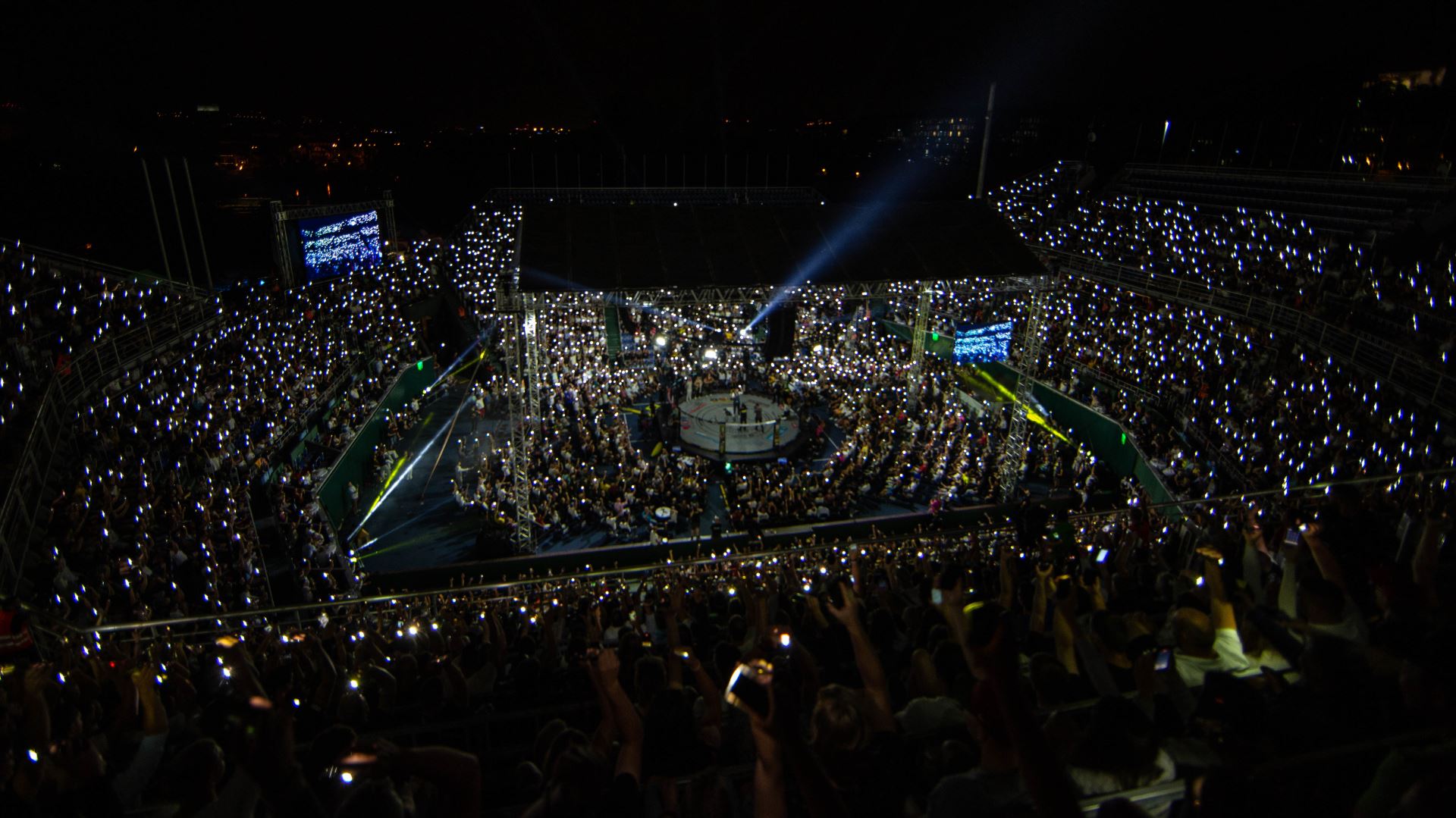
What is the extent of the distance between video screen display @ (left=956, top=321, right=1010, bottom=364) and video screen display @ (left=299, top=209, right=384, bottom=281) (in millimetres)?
21360

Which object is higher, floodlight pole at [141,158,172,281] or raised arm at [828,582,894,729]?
raised arm at [828,582,894,729]

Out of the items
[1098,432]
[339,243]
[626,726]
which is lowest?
[1098,432]

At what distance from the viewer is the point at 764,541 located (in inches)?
512

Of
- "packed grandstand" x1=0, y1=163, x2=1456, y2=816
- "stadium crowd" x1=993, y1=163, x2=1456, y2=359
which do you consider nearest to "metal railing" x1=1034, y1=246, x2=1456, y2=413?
"packed grandstand" x1=0, y1=163, x2=1456, y2=816

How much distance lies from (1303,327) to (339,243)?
28523 mm

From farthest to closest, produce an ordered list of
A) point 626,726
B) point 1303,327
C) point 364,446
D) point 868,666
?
point 364,446, point 1303,327, point 868,666, point 626,726

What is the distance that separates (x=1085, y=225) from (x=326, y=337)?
26.2 m

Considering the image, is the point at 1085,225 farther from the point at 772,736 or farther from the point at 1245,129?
the point at 772,736

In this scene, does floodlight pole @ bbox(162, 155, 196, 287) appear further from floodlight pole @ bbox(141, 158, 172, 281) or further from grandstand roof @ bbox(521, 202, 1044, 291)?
grandstand roof @ bbox(521, 202, 1044, 291)

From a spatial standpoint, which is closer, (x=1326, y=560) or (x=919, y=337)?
(x=1326, y=560)

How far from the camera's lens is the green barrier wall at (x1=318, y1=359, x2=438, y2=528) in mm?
15091

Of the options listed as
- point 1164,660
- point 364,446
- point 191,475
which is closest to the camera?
point 1164,660

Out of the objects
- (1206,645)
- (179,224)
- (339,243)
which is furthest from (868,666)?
(339,243)

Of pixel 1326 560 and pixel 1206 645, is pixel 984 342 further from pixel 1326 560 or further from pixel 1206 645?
pixel 1206 645
